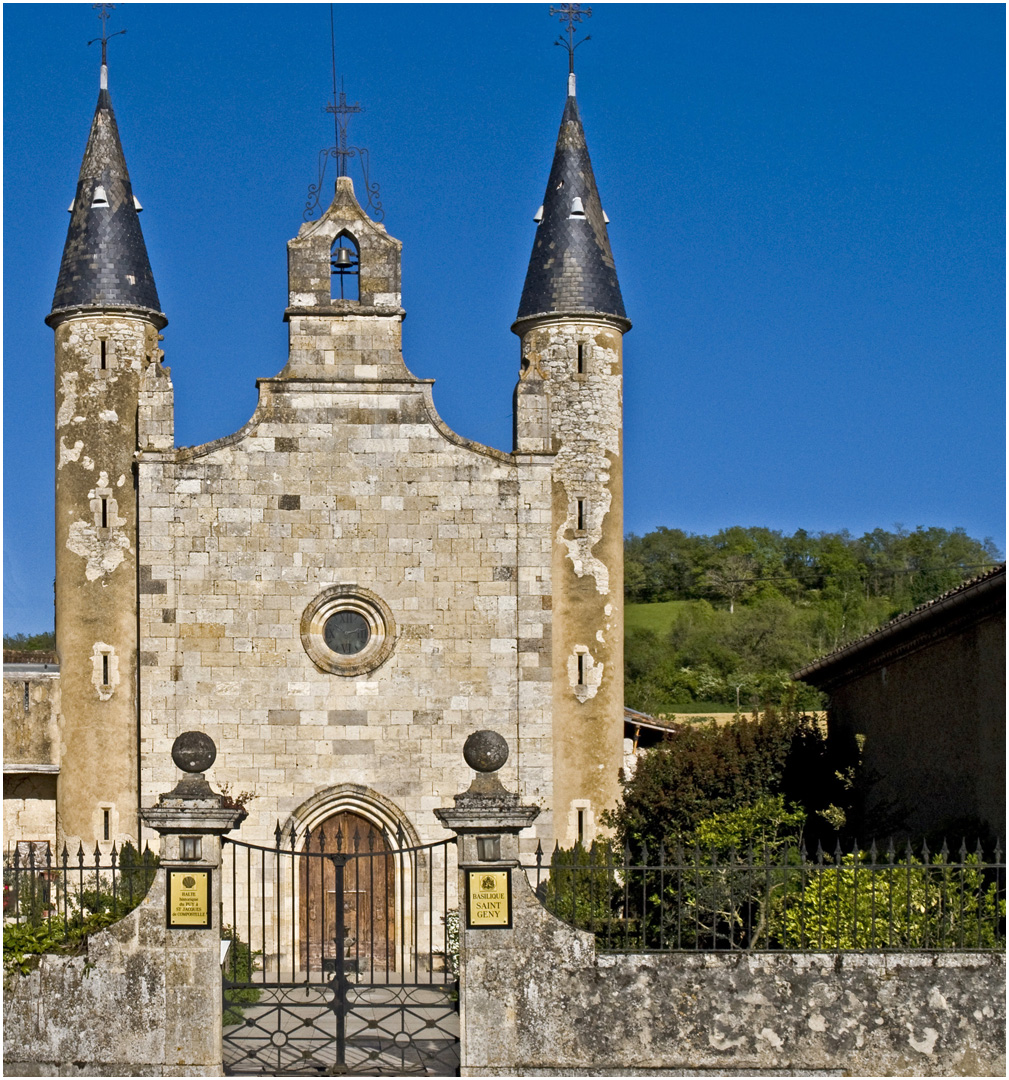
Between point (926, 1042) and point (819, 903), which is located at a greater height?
point (819, 903)

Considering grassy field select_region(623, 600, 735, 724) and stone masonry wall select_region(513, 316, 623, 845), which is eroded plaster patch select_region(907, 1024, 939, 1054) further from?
grassy field select_region(623, 600, 735, 724)

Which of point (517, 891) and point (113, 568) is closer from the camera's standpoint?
point (517, 891)

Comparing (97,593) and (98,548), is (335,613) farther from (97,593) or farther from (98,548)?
(98,548)

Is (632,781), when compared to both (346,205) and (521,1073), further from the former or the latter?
(521,1073)

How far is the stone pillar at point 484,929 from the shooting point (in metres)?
14.6

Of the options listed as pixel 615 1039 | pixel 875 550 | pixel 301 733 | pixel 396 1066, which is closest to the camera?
pixel 615 1039

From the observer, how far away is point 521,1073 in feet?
47.9

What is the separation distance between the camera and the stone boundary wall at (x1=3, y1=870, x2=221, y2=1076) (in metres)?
14.7

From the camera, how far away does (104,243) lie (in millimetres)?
27547

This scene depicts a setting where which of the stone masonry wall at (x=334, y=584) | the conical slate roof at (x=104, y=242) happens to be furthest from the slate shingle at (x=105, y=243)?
Result: the stone masonry wall at (x=334, y=584)

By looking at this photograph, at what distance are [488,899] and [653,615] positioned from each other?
200 feet

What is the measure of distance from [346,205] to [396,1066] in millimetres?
15190

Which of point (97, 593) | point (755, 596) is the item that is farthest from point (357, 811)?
point (755, 596)

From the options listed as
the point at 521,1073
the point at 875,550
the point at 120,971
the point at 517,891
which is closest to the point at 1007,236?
the point at 517,891
